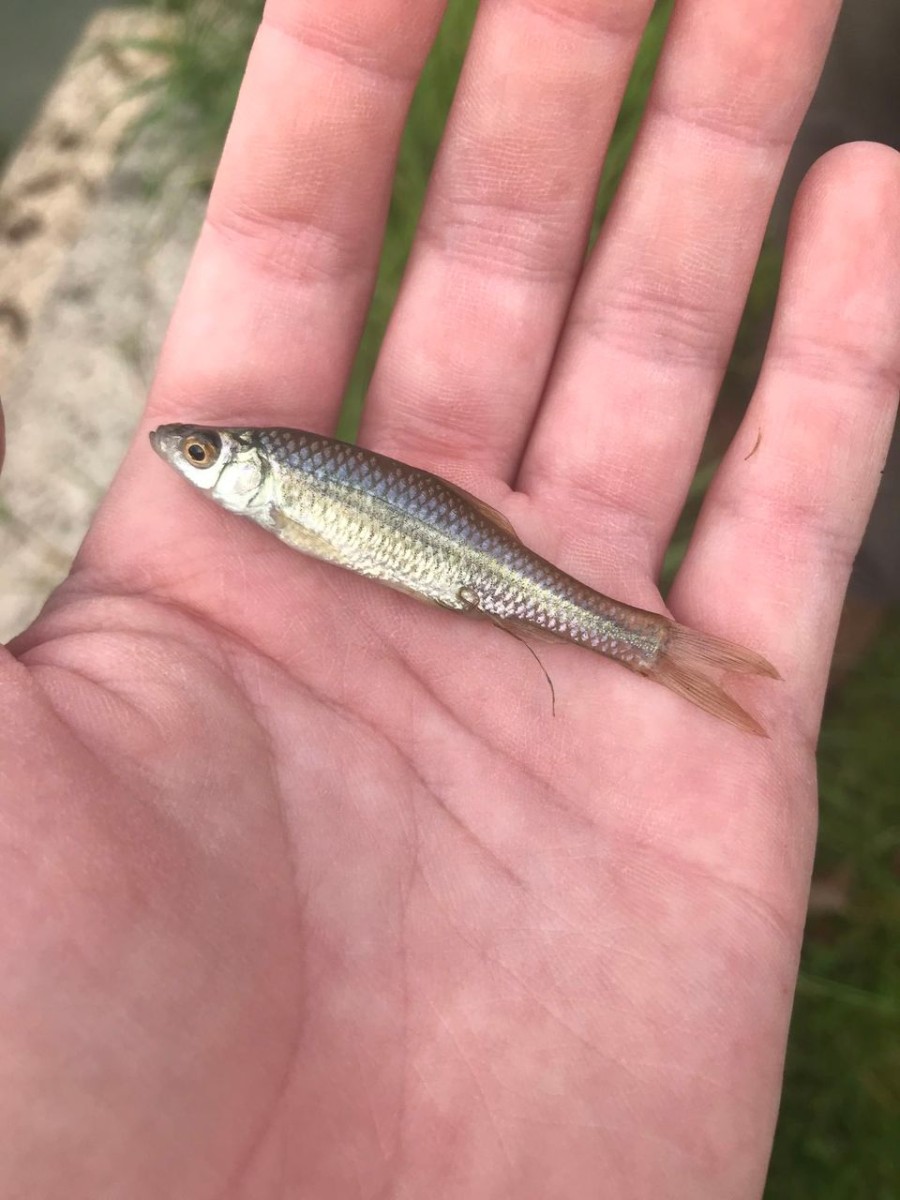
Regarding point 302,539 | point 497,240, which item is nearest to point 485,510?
point 302,539

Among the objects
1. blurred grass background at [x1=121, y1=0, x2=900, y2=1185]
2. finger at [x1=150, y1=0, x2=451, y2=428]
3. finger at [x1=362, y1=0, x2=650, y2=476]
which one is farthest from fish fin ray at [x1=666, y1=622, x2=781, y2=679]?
finger at [x1=150, y1=0, x2=451, y2=428]

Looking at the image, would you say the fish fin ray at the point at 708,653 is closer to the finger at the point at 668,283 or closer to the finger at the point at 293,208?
the finger at the point at 668,283

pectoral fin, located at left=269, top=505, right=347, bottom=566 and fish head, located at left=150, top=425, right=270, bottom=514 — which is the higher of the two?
fish head, located at left=150, top=425, right=270, bottom=514

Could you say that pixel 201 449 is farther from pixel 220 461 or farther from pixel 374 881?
pixel 374 881

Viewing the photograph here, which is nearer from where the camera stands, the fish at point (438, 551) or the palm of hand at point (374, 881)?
the palm of hand at point (374, 881)

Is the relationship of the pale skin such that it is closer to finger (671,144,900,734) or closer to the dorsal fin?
finger (671,144,900,734)

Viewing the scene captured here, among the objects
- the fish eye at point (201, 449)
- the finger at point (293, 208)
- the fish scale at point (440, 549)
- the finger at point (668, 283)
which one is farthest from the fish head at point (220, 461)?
the finger at point (668, 283)
